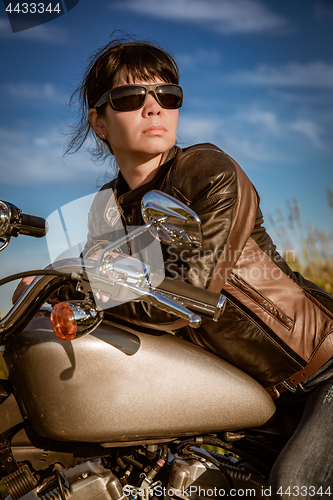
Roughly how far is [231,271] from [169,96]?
79 centimetres

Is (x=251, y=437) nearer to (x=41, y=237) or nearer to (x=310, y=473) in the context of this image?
(x=310, y=473)

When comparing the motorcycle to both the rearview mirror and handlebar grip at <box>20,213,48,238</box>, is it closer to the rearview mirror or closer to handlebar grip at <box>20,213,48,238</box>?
handlebar grip at <box>20,213,48,238</box>

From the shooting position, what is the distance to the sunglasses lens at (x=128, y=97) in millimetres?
1753

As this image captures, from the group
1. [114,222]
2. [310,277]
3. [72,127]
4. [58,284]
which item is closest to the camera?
[58,284]

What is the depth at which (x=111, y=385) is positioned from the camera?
1.35 meters

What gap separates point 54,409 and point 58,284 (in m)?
0.40

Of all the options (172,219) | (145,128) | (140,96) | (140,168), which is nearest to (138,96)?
(140,96)

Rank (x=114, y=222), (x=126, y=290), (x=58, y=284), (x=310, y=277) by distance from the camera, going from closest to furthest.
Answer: (x=126, y=290)
(x=58, y=284)
(x=114, y=222)
(x=310, y=277)

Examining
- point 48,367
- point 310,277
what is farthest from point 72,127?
point 310,277

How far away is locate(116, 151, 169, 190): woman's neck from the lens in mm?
1892

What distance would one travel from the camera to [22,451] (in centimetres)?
144

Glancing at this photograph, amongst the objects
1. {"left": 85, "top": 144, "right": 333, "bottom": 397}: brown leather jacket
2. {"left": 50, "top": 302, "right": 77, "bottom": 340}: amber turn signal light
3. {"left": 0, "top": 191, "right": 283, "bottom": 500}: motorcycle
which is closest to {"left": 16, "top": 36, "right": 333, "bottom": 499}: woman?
{"left": 85, "top": 144, "right": 333, "bottom": 397}: brown leather jacket

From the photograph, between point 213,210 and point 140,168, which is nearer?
point 213,210

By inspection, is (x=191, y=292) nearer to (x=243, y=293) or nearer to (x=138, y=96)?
(x=243, y=293)
